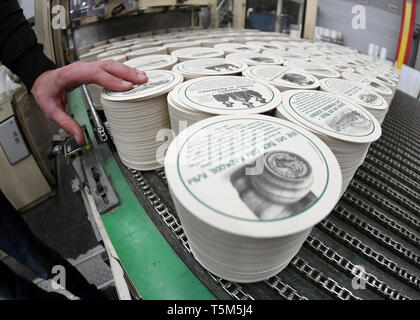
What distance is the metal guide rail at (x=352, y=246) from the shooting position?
0.90 meters

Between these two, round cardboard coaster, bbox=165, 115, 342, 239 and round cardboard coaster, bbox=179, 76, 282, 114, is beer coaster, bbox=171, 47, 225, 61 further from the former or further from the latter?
round cardboard coaster, bbox=165, 115, 342, 239

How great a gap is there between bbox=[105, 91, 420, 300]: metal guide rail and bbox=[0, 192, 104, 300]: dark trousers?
0.71 metres

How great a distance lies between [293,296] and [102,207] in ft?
3.26

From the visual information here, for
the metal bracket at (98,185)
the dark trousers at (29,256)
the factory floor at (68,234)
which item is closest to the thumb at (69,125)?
the metal bracket at (98,185)

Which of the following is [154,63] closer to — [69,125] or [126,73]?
[126,73]

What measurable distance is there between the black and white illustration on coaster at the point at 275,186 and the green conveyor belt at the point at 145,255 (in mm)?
471

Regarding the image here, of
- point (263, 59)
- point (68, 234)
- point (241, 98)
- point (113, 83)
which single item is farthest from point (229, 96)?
point (68, 234)

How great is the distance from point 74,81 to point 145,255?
115 cm

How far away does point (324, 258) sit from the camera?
3.30ft

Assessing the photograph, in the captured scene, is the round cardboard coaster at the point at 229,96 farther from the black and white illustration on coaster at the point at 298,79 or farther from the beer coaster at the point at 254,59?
the beer coaster at the point at 254,59

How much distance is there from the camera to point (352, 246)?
106 cm

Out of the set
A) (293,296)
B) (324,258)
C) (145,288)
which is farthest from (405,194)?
(145,288)

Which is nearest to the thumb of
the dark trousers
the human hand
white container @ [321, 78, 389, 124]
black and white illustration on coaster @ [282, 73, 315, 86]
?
the human hand
